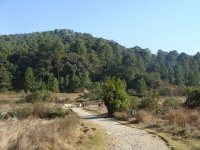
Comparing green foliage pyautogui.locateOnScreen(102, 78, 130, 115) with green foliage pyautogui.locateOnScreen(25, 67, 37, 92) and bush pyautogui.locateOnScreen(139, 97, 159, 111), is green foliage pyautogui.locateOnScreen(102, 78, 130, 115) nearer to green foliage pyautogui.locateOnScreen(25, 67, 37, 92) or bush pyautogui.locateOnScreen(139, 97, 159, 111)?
bush pyautogui.locateOnScreen(139, 97, 159, 111)

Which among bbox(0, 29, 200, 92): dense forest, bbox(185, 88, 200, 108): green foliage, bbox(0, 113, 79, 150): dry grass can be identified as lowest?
bbox(0, 113, 79, 150): dry grass

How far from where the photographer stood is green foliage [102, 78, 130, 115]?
113 feet

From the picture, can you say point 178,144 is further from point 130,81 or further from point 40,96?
point 130,81

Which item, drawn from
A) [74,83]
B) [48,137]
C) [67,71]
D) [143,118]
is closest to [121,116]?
[143,118]

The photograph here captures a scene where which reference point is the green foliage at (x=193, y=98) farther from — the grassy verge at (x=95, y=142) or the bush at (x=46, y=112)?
the grassy verge at (x=95, y=142)

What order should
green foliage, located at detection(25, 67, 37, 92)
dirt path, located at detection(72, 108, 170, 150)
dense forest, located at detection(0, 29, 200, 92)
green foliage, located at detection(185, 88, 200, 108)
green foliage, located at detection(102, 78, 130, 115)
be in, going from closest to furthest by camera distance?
dirt path, located at detection(72, 108, 170, 150) < green foliage, located at detection(102, 78, 130, 115) < green foliage, located at detection(185, 88, 200, 108) < green foliage, located at detection(25, 67, 37, 92) < dense forest, located at detection(0, 29, 200, 92)

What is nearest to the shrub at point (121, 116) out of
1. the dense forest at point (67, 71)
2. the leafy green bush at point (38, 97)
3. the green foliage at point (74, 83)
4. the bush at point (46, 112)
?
the bush at point (46, 112)

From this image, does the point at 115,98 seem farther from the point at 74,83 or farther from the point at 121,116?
the point at 74,83

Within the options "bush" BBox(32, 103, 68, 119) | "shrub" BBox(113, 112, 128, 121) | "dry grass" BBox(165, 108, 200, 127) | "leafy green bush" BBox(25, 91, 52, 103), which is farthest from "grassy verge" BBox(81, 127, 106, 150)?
"leafy green bush" BBox(25, 91, 52, 103)

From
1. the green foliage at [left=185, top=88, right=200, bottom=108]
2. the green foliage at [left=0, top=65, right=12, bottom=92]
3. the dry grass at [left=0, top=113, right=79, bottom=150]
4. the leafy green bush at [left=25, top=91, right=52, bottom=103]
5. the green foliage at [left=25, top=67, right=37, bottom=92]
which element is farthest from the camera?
the green foliage at [left=0, top=65, right=12, bottom=92]

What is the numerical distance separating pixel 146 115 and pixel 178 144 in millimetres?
10101

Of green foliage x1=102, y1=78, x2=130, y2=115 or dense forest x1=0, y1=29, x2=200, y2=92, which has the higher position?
dense forest x1=0, y1=29, x2=200, y2=92

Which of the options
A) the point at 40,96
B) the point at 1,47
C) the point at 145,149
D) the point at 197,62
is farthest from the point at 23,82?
the point at 145,149

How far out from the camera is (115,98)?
34.9 m
